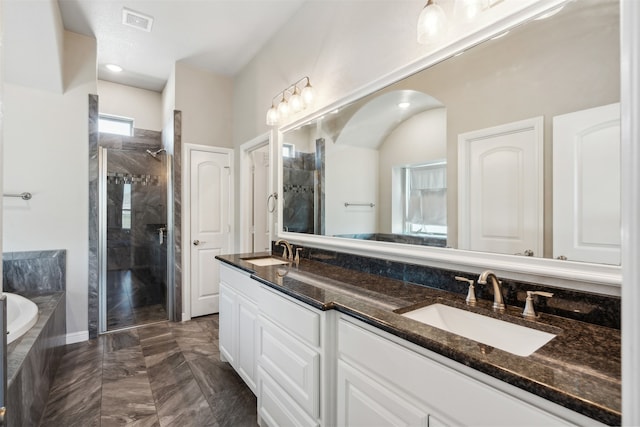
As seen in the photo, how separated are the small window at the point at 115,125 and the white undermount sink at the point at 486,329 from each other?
183 inches

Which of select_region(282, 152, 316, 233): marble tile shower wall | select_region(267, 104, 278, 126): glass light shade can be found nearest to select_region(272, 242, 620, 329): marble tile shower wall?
select_region(282, 152, 316, 233): marble tile shower wall

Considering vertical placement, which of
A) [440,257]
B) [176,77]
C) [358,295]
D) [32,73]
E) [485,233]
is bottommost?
[358,295]

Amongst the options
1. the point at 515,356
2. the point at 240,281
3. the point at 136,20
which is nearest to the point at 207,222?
the point at 240,281

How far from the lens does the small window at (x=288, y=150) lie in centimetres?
268

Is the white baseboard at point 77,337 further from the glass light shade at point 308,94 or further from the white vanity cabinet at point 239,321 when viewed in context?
the glass light shade at point 308,94

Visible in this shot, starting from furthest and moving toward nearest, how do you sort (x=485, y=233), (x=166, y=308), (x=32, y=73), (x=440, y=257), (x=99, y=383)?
(x=166, y=308), (x=32, y=73), (x=99, y=383), (x=440, y=257), (x=485, y=233)

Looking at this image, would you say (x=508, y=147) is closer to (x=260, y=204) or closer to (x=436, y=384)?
(x=436, y=384)

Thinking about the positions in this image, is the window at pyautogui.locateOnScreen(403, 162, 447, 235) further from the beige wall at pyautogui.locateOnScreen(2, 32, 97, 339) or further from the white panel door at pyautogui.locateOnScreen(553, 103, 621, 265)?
the beige wall at pyautogui.locateOnScreen(2, 32, 97, 339)

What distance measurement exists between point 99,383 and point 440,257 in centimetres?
252

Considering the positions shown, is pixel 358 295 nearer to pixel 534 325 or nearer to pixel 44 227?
pixel 534 325

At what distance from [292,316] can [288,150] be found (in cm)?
165

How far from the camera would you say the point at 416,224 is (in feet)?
5.41

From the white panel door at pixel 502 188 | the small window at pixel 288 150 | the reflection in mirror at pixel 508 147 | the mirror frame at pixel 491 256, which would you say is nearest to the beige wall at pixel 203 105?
the small window at pixel 288 150

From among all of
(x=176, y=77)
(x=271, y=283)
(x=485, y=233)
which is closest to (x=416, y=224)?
(x=485, y=233)
